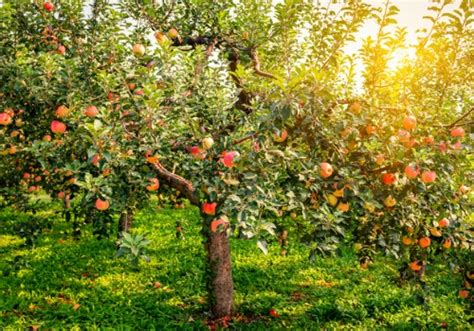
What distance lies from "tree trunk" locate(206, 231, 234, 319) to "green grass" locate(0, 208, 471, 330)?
0.96ft

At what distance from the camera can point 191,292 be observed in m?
7.59

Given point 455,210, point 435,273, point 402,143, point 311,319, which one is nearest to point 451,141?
point 402,143

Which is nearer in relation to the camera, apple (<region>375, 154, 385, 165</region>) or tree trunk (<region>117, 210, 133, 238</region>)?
apple (<region>375, 154, 385, 165</region>)

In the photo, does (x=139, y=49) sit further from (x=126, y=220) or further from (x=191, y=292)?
(x=191, y=292)

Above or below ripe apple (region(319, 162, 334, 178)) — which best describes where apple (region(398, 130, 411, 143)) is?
above

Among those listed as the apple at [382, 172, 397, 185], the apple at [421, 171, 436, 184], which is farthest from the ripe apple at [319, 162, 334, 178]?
the apple at [421, 171, 436, 184]

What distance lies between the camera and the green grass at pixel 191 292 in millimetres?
6516

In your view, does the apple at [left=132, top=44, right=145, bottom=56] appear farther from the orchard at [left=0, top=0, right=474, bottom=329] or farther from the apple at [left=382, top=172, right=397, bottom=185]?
the apple at [left=382, top=172, right=397, bottom=185]

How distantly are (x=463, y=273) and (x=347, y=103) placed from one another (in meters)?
3.01

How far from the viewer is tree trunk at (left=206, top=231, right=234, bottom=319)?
654cm

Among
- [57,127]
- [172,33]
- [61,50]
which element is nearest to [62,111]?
[57,127]

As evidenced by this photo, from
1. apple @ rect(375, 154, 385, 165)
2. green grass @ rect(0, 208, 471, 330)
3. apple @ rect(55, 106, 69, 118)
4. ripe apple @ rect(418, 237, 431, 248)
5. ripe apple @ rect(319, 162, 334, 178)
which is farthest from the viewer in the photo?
green grass @ rect(0, 208, 471, 330)

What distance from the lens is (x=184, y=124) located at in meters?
4.61

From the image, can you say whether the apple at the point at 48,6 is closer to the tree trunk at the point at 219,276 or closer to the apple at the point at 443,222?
the tree trunk at the point at 219,276
